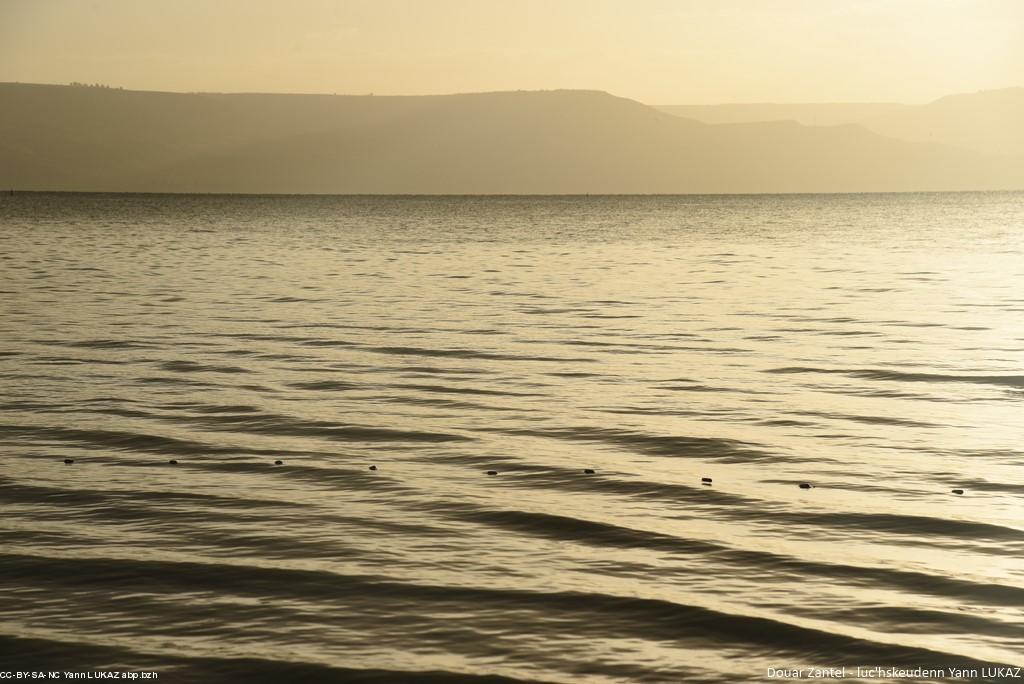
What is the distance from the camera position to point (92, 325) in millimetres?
28656

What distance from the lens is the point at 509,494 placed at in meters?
12.9

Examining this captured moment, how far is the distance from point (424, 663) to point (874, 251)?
5840 cm

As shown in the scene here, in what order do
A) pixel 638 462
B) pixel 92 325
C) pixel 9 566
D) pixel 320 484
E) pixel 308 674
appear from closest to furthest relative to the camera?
pixel 308 674 → pixel 9 566 → pixel 320 484 → pixel 638 462 → pixel 92 325

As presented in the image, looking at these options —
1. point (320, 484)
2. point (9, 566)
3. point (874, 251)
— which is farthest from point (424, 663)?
point (874, 251)

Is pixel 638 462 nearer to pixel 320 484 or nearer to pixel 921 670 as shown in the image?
pixel 320 484

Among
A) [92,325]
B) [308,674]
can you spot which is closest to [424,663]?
[308,674]

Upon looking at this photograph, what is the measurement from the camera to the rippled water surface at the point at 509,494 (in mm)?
8914

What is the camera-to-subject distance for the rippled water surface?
8.91 meters

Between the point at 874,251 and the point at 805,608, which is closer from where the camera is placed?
the point at 805,608

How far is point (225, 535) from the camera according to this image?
11.4 metres

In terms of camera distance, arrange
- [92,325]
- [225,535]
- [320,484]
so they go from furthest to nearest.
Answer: [92,325] < [320,484] < [225,535]

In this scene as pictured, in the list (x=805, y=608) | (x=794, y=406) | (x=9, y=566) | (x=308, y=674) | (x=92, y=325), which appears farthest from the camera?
(x=92, y=325)

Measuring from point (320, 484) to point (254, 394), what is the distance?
6.04 metres

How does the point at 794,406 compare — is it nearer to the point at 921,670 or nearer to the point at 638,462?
the point at 638,462
